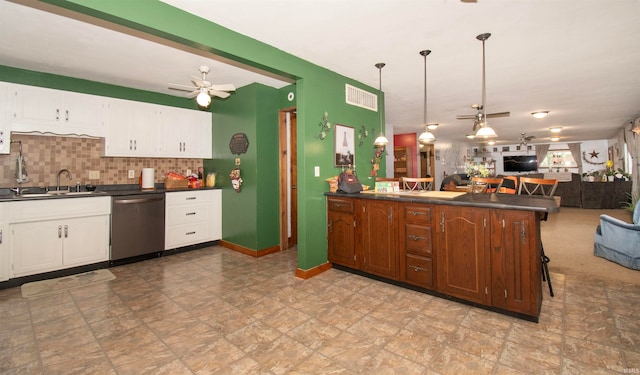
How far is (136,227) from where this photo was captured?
12.9 ft

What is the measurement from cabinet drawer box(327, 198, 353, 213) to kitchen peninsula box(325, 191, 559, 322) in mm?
12

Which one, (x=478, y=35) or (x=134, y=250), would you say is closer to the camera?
(x=478, y=35)

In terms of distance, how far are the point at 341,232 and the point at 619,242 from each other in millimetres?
3453

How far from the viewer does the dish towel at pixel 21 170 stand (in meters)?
3.52

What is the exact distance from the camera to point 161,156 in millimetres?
4496

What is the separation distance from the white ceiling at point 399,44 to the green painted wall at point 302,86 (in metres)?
0.11

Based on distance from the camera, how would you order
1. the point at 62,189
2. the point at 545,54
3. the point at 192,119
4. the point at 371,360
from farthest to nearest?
1. the point at 192,119
2. the point at 62,189
3. the point at 545,54
4. the point at 371,360

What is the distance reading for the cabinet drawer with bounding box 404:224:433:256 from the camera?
278cm

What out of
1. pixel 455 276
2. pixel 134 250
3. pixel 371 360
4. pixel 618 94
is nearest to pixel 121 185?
pixel 134 250

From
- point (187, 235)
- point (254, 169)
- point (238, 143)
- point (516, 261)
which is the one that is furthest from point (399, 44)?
point (187, 235)

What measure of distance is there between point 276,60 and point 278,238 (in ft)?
8.63

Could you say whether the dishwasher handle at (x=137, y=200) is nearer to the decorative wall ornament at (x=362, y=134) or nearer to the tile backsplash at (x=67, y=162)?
the tile backsplash at (x=67, y=162)

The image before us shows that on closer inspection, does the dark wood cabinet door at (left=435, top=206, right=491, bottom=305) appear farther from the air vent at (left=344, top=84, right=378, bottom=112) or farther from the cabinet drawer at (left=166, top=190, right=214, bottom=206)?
the cabinet drawer at (left=166, top=190, right=214, bottom=206)

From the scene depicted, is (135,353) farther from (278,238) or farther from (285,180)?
(285,180)
